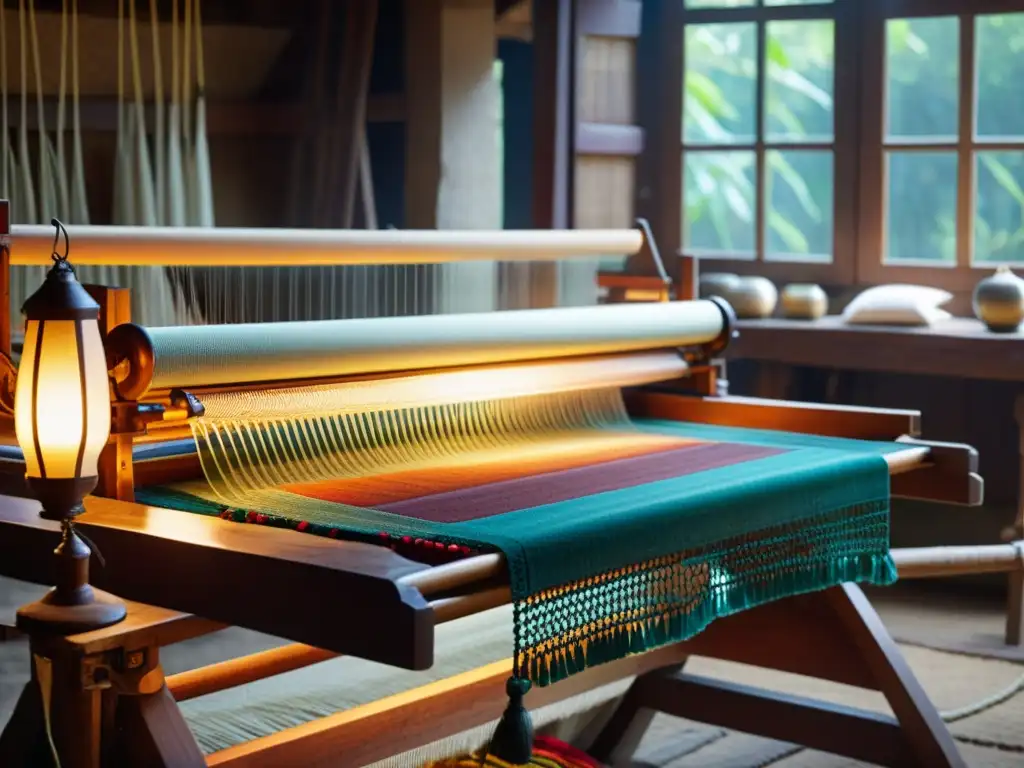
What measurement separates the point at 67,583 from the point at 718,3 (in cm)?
373

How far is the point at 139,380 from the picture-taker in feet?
6.27

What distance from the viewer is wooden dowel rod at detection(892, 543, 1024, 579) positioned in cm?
287

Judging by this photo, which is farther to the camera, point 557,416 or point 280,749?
point 557,416

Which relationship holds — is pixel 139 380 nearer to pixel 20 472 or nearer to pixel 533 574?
pixel 20 472

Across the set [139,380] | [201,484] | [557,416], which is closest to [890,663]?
[557,416]

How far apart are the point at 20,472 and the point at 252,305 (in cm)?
138

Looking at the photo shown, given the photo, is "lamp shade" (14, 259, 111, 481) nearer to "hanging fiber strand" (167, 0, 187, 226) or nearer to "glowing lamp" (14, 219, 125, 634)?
"glowing lamp" (14, 219, 125, 634)

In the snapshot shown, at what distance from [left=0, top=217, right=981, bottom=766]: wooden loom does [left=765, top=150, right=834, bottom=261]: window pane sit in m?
2.03

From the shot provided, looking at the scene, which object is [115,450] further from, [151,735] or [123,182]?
[123,182]

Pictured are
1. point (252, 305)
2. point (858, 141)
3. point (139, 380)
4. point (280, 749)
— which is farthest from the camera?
point (858, 141)

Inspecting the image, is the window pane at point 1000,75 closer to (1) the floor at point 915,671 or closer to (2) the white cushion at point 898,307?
(2) the white cushion at point 898,307

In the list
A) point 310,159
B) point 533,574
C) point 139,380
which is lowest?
point 533,574

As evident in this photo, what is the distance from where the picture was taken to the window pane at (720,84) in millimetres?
5047

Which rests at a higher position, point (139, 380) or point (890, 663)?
point (139, 380)
